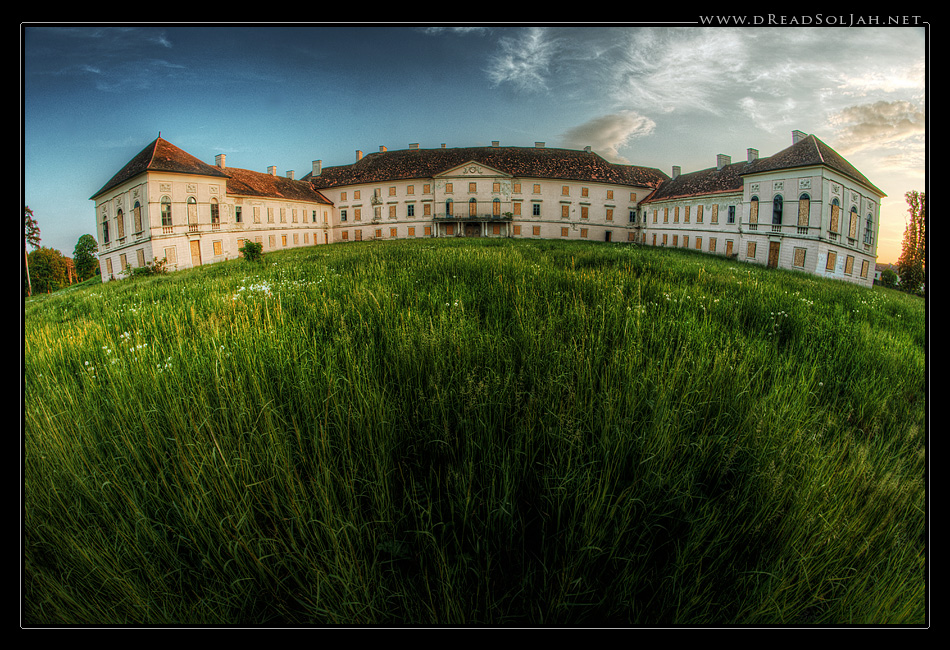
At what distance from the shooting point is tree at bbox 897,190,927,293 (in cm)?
200

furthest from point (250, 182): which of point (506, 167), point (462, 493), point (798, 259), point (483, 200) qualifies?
point (462, 493)

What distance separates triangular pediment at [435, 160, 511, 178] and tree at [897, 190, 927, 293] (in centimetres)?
4584

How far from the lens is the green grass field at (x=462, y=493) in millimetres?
1243

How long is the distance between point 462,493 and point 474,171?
1860 inches

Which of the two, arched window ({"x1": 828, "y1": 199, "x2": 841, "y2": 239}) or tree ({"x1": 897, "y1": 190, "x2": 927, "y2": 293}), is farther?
arched window ({"x1": 828, "y1": 199, "x2": 841, "y2": 239})

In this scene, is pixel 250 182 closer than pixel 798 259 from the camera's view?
No

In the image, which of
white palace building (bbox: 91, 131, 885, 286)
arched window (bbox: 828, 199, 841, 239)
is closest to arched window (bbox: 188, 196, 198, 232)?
white palace building (bbox: 91, 131, 885, 286)

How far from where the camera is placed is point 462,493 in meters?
1.42

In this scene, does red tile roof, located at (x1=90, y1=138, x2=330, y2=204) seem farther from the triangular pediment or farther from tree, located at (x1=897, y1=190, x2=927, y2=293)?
tree, located at (x1=897, y1=190, x2=927, y2=293)

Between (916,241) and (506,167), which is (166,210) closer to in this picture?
(916,241)

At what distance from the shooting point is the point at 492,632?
119 cm

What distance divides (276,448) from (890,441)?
370 centimetres

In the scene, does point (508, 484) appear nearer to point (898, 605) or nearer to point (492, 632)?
point (492, 632)
